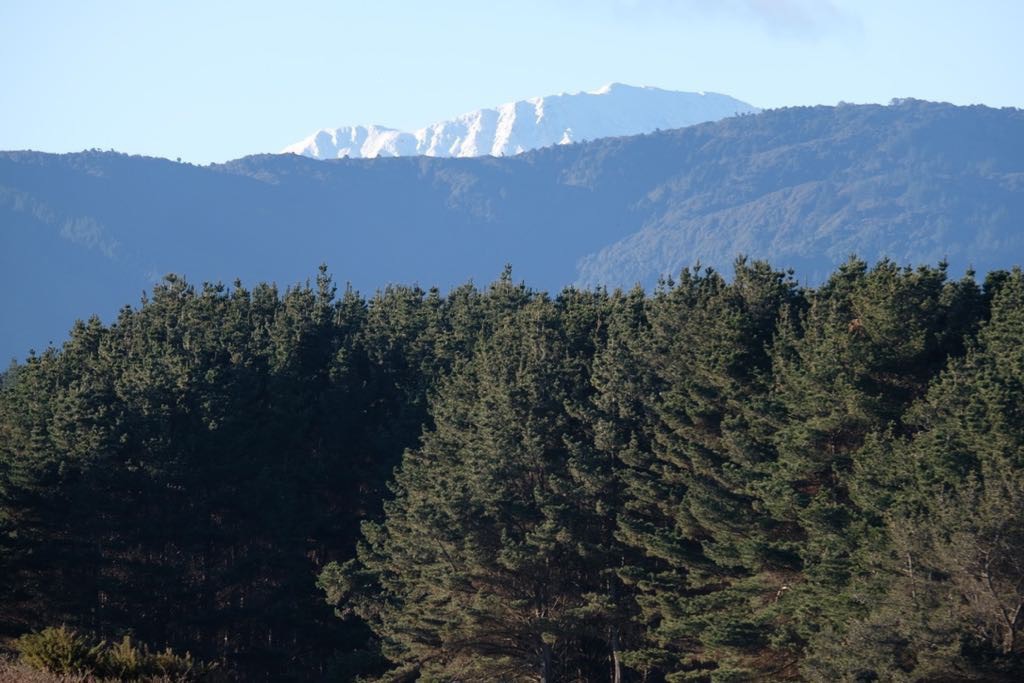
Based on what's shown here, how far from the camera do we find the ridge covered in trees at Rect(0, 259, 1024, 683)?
3759 cm

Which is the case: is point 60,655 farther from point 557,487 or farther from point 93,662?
point 557,487

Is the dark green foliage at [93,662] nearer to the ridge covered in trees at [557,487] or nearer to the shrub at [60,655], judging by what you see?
the shrub at [60,655]

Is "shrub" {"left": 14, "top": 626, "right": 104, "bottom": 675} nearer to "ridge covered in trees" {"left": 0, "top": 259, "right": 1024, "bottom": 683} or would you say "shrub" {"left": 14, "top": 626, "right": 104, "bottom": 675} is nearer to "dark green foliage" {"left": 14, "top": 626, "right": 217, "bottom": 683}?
"dark green foliage" {"left": 14, "top": 626, "right": 217, "bottom": 683}

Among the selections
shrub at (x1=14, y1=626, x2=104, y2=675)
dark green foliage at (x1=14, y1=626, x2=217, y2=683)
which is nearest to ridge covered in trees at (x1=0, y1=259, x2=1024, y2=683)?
dark green foliage at (x1=14, y1=626, x2=217, y2=683)

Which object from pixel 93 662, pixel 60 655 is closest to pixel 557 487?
pixel 93 662

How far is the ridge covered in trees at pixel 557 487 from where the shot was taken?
37594 mm

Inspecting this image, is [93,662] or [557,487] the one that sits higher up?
[557,487]

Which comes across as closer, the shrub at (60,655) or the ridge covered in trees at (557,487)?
the shrub at (60,655)

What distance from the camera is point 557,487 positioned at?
160ft

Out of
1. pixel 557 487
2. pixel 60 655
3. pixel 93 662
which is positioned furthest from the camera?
pixel 557 487

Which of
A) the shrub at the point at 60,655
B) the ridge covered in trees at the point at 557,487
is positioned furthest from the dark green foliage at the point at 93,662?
the ridge covered in trees at the point at 557,487

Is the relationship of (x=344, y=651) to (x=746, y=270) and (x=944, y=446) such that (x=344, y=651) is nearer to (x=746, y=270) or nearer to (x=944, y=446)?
(x=746, y=270)

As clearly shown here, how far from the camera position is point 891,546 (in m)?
36.5

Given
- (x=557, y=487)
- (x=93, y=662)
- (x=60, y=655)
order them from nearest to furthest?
1. (x=60, y=655)
2. (x=93, y=662)
3. (x=557, y=487)
